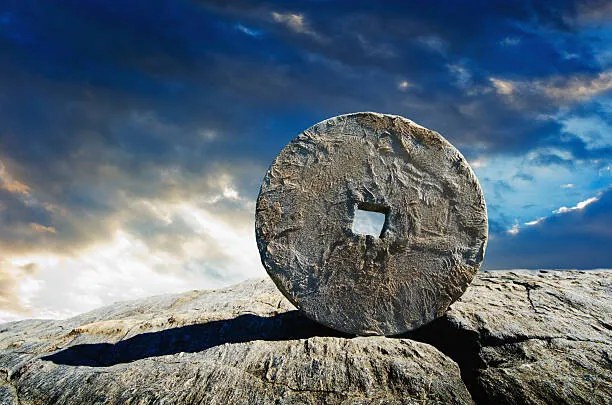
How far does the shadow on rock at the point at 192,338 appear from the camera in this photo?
22.0ft

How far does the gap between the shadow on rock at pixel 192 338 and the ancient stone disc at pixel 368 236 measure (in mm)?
647

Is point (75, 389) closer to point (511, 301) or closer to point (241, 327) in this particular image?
point (241, 327)

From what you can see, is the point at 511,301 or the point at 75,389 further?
the point at 511,301

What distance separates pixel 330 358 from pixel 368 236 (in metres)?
1.47

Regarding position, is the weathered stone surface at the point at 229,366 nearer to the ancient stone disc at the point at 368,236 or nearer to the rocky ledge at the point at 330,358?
the rocky ledge at the point at 330,358

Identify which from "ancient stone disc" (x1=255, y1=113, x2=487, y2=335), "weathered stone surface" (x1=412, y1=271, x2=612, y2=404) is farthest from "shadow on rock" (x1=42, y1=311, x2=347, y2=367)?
"weathered stone surface" (x1=412, y1=271, x2=612, y2=404)

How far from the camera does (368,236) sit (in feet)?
20.3

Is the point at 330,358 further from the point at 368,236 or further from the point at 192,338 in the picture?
the point at 192,338

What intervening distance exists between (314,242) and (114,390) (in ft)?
8.73

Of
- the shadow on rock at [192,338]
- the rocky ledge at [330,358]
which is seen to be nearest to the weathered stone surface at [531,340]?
the rocky ledge at [330,358]

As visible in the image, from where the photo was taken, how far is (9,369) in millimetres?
6703

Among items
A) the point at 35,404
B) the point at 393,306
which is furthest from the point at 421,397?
the point at 35,404

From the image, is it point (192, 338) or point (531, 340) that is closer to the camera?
point (531, 340)

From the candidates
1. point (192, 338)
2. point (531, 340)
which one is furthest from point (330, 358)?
point (531, 340)
